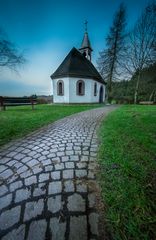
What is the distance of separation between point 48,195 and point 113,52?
78.8 feet

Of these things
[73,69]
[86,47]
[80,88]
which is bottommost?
[80,88]

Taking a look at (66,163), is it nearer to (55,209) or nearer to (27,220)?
(55,209)

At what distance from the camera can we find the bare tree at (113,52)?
20750mm

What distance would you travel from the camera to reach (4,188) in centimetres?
161

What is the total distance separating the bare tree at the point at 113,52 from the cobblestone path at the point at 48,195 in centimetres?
2117

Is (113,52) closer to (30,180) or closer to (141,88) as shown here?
(141,88)

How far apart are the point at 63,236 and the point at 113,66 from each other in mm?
23168

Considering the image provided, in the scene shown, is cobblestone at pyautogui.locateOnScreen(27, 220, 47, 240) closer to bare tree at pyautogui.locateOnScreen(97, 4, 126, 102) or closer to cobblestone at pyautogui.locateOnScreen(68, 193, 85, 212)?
cobblestone at pyautogui.locateOnScreen(68, 193, 85, 212)

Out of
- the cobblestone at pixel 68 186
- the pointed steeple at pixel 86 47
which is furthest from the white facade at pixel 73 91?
the cobblestone at pixel 68 186

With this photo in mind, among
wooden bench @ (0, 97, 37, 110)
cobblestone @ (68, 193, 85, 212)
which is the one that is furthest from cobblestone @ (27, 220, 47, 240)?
wooden bench @ (0, 97, 37, 110)

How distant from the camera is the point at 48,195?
57.6 inches

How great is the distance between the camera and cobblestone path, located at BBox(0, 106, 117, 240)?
1090 millimetres

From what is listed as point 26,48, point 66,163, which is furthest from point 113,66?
point 66,163

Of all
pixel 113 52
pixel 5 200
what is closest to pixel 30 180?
pixel 5 200
